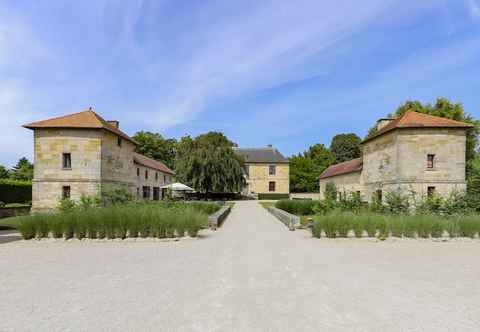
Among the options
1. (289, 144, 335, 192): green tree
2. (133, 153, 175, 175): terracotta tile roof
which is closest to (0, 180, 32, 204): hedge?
(133, 153, 175, 175): terracotta tile roof

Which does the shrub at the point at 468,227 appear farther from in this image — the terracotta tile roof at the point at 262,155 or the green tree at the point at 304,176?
the green tree at the point at 304,176

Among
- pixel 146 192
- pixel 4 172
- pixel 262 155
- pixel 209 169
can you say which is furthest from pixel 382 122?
pixel 4 172

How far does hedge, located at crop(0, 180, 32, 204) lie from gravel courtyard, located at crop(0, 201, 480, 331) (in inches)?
782

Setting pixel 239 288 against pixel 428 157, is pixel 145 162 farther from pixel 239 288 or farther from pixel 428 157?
pixel 239 288

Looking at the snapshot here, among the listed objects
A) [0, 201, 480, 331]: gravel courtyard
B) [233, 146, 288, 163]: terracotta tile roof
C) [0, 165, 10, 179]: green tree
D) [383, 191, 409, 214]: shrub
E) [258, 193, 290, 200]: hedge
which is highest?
[233, 146, 288, 163]: terracotta tile roof

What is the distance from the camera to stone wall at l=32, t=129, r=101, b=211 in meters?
19.5

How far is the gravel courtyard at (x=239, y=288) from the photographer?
3.64m

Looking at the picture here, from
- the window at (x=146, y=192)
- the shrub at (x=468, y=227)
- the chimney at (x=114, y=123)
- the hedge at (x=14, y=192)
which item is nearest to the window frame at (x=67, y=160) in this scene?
the chimney at (x=114, y=123)

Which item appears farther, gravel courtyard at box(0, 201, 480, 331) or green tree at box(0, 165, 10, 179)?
green tree at box(0, 165, 10, 179)

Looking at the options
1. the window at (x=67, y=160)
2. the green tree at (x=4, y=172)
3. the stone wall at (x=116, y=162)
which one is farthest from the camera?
the green tree at (x=4, y=172)

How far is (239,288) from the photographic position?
490 centimetres

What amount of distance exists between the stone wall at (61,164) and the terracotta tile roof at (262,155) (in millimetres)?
30014

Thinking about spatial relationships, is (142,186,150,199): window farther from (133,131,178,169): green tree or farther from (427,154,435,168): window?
(427,154,435,168): window

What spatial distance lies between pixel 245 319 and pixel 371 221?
7.97 metres
